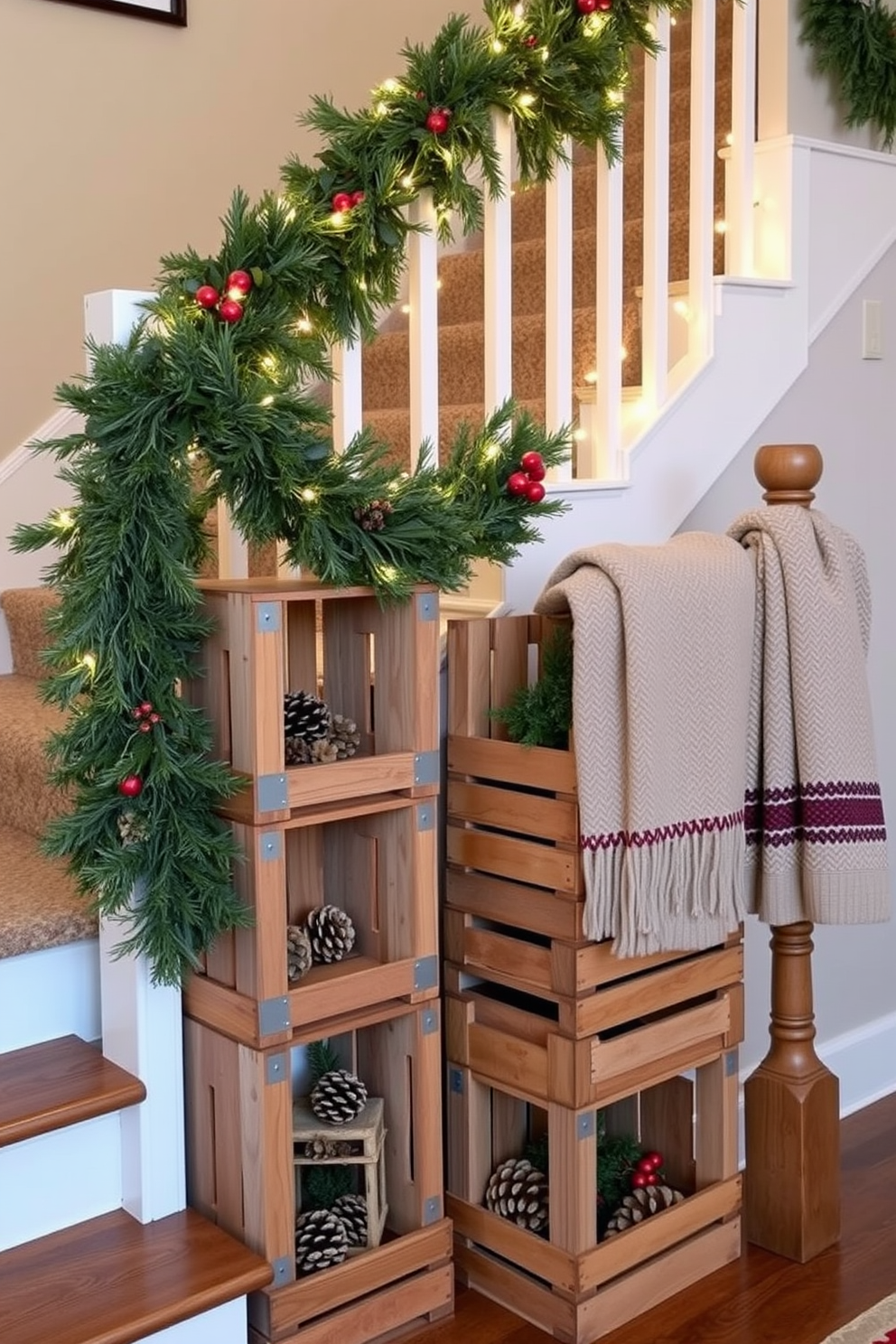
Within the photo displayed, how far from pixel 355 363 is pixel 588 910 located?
2.67 ft

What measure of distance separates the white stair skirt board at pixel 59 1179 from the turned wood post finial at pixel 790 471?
1.28 m

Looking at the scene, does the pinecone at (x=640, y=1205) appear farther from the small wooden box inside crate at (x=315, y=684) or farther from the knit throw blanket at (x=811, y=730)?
the small wooden box inside crate at (x=315, y=684)

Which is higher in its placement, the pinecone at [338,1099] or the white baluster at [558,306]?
the white baluster at [558,306]

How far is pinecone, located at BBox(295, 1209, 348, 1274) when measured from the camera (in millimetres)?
1833

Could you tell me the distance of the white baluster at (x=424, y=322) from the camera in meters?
1.97

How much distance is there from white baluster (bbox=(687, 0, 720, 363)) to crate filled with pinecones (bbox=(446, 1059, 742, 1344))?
1.16 m

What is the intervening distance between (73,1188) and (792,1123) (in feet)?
Answer: 3.46

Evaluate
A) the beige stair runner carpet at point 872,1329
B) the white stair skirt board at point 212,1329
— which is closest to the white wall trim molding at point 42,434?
the white stair skirt board at point 212,1329

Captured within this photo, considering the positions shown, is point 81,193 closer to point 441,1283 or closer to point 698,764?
point 698,764

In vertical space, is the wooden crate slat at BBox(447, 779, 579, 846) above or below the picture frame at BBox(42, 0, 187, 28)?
below

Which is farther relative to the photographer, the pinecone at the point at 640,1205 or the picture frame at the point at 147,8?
the picture frame at the point at 147,8

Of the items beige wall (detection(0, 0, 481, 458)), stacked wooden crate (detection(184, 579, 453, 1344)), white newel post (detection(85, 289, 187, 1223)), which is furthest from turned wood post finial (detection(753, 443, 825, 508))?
beige wall (detection(0, 0, 481, 458))

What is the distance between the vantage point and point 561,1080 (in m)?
1.89

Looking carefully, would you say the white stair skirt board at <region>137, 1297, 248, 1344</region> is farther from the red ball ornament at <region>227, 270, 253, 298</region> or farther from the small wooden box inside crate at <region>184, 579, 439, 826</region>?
the red ball ornament at <region>227, 270, 253, 298</region>
